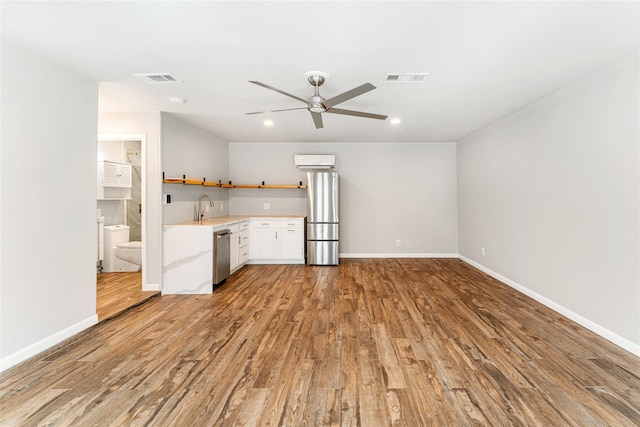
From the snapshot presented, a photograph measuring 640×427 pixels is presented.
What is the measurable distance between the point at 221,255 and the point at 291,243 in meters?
1.64

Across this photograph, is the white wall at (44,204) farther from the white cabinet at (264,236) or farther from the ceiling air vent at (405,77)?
the ceiling air vent at (405,77)

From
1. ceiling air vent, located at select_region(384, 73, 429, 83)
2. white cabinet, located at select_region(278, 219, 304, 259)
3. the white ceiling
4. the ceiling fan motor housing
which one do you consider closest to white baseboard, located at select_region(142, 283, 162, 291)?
white cabinet, located at select_region(278, 219, 304, 259)

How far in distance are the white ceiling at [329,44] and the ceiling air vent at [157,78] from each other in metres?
0.09

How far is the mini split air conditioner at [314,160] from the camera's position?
577 centimetres

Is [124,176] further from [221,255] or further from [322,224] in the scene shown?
[322,224]

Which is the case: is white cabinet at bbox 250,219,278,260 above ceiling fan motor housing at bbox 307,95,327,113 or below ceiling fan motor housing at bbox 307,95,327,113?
below

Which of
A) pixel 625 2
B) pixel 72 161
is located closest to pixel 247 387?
pixel 72 161

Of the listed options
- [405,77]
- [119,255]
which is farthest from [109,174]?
[405,77]

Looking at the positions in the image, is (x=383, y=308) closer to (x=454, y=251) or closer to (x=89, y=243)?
(x=89, y=243)

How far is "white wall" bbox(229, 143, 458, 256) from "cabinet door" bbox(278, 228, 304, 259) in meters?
1.09

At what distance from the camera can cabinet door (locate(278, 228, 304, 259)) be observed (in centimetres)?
552

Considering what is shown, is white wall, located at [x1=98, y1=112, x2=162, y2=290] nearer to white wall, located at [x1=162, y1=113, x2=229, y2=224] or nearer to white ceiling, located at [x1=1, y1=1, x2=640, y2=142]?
white wall, located at [x1=162, y1=113, x2=229, y2=224]

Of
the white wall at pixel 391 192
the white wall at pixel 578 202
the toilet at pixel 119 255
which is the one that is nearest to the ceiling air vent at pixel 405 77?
the white wall at pixel 578 202

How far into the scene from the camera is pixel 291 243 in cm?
553
